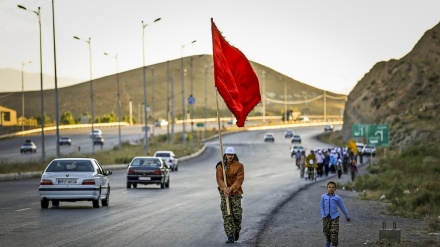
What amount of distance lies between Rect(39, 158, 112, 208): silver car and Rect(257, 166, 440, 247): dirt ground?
5266mm

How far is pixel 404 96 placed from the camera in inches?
4995

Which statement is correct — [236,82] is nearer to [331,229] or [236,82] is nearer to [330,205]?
[330,205]

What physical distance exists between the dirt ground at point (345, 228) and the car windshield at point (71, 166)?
220 inches

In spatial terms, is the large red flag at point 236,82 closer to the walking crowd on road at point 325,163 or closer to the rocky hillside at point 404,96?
the walking crowd on road at point 325,163

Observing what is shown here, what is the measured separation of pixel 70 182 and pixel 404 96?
102866mm

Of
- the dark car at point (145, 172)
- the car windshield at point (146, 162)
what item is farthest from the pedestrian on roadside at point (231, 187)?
the car windshield at point (146, 162)

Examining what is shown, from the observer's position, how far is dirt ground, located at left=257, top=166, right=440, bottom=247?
19.4 metres

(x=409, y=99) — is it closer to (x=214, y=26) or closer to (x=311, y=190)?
(x=311, y=190)

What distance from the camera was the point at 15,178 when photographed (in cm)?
5344

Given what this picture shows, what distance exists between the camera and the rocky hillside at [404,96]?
107m

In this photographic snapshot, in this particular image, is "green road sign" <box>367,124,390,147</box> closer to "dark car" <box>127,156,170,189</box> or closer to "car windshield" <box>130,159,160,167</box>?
"car windshield" <box>130,159,160,167</box>

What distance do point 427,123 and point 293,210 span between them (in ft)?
248

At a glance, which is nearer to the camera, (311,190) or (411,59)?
(311,190)

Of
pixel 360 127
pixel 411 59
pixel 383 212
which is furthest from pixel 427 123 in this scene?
pixel 383 212
